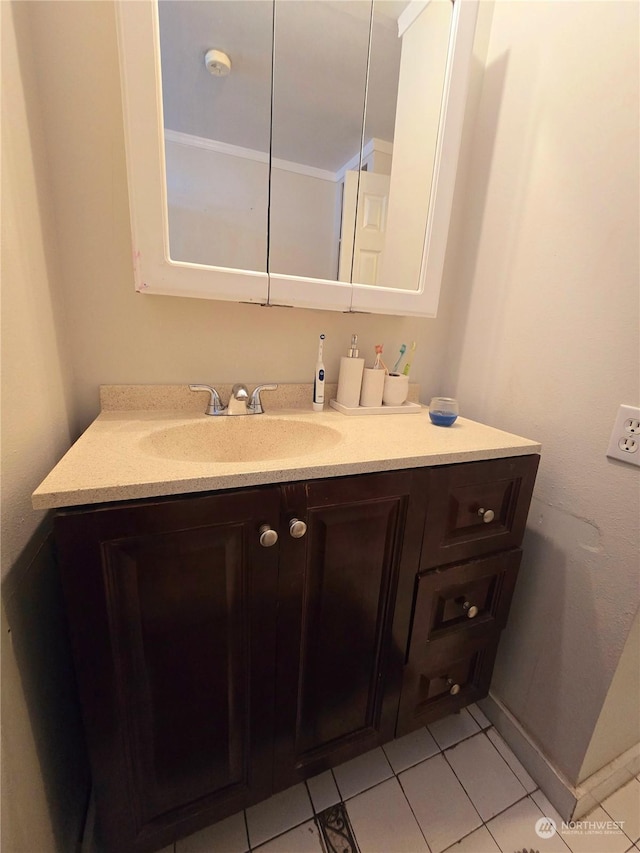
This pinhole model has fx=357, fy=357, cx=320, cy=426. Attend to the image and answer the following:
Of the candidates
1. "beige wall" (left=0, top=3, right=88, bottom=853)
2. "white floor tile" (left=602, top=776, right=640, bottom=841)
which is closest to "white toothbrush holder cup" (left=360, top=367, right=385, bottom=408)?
"beige wall" (left=0, top=3, right=88, bottom=853)

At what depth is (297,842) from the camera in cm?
82

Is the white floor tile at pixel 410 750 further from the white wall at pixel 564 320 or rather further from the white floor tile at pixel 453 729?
the white wall at pixel 564 320

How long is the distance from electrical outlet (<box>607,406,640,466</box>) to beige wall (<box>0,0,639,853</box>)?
25mm

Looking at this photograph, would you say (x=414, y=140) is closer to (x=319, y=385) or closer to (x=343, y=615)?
(x=319, y=385)

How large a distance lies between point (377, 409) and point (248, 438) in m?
0.38

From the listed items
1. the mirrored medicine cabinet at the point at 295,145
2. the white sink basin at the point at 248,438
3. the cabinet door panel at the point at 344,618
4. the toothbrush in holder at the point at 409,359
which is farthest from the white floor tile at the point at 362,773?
the mirrored medicine cabinet at the point at 295,145

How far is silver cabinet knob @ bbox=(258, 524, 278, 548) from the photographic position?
594 millimetres

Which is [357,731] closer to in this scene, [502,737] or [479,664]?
[479,664]

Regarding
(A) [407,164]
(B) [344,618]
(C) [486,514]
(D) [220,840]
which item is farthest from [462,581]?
(A) [407,164]

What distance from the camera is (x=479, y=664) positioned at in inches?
38.7

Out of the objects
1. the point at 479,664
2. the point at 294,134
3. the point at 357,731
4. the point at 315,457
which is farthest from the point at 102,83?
the point at 479,664

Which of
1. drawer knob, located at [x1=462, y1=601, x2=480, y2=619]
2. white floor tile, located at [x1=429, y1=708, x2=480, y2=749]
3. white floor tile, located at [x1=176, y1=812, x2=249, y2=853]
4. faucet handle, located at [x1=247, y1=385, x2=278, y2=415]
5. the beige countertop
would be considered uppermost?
faucet handle, located at [x1=247, y1=385, x2=278, y2=415]

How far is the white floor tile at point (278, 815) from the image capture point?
32.8 inches

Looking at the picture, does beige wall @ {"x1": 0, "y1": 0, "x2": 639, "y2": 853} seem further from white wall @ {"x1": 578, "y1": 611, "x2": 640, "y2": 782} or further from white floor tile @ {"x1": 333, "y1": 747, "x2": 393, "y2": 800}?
white floor tile @ {"x1": 333, "y1": 747, "x2": 393, "y2": 800}
